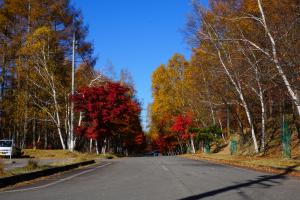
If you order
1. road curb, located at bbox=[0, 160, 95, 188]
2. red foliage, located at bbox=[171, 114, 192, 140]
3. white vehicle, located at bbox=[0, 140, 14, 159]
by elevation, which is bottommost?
road curb, located at bbox=[0, 160, 95, 188]

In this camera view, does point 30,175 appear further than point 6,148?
No

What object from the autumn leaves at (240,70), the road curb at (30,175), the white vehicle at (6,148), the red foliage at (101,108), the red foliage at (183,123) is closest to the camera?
the road curb at (30,175)

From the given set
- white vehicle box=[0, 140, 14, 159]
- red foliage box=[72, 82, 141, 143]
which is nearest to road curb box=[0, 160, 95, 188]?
white vehicle box=[0, 140, 14, 159]

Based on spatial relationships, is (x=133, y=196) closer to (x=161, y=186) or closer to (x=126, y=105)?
(x=161, y=186)

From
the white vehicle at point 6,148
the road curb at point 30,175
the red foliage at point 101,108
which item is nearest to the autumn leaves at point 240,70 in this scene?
the red foliage at point 101,108

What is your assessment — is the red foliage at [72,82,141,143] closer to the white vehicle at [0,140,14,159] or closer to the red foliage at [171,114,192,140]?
the white vehicle at [0,140,14,159]

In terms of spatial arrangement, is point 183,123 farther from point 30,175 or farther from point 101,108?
point 30,175

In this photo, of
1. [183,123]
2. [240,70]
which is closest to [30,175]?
[240,70]

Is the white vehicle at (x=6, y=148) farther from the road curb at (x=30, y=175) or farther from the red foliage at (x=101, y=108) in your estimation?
the road curb at (x=30, y=175)

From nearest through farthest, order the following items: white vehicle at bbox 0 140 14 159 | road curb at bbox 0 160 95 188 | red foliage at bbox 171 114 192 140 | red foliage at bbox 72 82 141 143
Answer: road curb at bbox 0 160 95 188, white vehicle at bbox 0 140 14 159, red foliage at bbox 72 82 141 143, red foliage at bbox 171 114 192 140

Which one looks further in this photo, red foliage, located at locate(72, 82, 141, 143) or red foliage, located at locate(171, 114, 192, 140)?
red foliage, located at locate(171, 114, 192, 140)

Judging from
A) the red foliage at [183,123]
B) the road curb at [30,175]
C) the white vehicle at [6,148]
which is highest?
the red foliage at [183,123]

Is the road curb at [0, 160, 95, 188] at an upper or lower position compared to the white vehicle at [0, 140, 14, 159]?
lower

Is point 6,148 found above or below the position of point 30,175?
above
